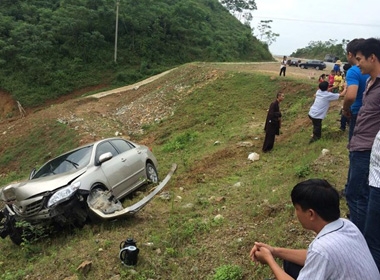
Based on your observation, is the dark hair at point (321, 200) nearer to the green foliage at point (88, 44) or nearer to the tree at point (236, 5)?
the green foliage at point (88, 44)

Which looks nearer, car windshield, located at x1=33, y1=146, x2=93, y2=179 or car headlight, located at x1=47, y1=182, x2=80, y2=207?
car headlight, located at x1=47, y1=182, x2=80, y2=207

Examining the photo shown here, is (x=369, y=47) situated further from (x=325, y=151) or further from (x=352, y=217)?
(x=325, y=151)

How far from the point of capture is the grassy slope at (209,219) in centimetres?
431

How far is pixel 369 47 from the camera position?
302 centimetres

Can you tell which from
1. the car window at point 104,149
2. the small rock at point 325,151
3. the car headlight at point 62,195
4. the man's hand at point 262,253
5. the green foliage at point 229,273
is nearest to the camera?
the man's hand at point 262,253

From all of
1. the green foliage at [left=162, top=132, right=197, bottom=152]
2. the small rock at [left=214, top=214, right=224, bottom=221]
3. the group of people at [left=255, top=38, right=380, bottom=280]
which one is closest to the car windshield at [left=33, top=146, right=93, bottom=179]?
the small rock at [left=214, top=214, right=224, bottom=221]

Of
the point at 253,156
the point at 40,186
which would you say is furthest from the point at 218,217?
the point at 253,156

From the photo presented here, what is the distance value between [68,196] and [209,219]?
2086mm

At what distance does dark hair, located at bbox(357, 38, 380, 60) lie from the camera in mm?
2994

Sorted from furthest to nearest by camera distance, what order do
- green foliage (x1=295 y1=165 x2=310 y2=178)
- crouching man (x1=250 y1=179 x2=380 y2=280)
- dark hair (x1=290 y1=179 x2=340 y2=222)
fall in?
green foliage (x1=295 y1=165 x2=310 y2=178) < dark hair (x1=290 y1=179 x2=340 y2=222) < crouching man (x1=250 y1=179 x2=380 y2=280)

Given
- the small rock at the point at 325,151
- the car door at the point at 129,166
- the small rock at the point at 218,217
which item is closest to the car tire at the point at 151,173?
the car door at the point at 129,166

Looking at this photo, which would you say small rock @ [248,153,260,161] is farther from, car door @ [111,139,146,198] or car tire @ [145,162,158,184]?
car door @ [111,139,146,198]

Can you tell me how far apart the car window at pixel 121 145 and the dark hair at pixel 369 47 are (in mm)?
5323

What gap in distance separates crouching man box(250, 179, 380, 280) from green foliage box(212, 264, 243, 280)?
4.96 ft
